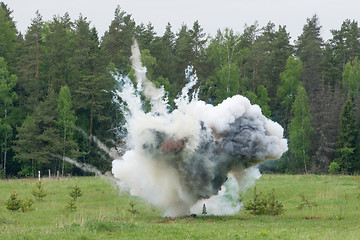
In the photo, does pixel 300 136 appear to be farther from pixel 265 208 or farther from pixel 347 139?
pixel 265 208

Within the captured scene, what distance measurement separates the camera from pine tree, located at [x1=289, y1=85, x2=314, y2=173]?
7338 centimetres

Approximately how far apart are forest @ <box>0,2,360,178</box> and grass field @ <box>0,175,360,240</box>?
836 inches

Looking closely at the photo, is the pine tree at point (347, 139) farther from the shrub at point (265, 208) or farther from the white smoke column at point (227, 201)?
the shrub at point (265, 208)

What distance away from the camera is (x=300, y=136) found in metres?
73.4

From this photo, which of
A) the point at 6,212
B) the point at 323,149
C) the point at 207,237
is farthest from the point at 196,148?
the point at 323,149

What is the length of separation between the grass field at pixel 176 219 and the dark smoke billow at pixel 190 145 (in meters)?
2.28

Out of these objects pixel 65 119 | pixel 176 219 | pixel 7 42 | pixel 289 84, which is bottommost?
pixel 176 219

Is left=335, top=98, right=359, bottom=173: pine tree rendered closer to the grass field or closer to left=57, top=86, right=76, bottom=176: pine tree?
the grass field

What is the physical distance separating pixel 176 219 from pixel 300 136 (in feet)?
149

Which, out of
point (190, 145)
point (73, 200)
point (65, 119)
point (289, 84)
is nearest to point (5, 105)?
point (65, 119)

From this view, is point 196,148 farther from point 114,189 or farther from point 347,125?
point 347,125

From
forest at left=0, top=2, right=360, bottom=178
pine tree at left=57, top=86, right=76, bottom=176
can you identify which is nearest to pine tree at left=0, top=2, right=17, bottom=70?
forest at left=0, top=2, right=360, bottom=178

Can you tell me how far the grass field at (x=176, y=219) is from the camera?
2400 centimetres

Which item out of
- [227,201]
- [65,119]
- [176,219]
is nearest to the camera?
[176,219]
